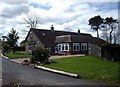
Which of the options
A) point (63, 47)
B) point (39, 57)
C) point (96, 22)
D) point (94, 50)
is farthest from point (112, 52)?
point (96, 22)

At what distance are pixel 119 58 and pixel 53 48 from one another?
29.8 m

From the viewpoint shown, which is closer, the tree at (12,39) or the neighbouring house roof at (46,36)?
the neighbouring house roof at (46,36)

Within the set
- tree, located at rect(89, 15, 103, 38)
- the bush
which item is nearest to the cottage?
the bush

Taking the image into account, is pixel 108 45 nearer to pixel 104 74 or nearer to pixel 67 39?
pixel 104 74

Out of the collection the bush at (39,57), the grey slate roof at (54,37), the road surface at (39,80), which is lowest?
the road surface at (39,80)

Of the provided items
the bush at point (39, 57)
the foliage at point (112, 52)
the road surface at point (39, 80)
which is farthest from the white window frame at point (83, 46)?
the road surface at point (39, 80)

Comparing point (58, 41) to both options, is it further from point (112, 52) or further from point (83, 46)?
point (112, 52)

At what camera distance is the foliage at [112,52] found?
4031cm

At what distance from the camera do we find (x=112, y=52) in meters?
41.2

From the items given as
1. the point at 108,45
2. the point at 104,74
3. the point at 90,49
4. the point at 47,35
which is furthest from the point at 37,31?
the point at 104,74

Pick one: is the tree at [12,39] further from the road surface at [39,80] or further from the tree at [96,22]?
the road surface at [39,80]

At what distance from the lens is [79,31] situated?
83562 mm

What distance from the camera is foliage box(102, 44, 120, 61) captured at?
4031 cm

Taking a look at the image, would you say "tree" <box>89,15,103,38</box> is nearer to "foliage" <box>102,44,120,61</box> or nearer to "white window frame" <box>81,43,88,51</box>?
"white window frame" <box>81,43,88,51</box>
